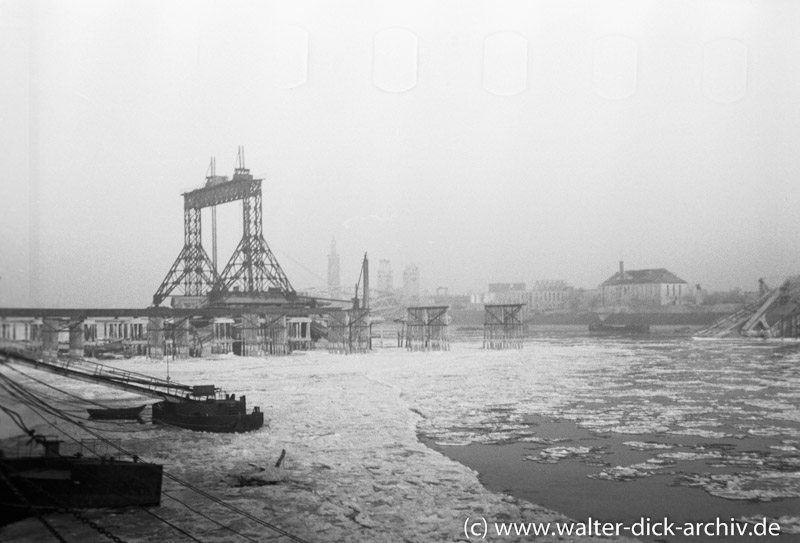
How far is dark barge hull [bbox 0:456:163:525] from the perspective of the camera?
16.1ft

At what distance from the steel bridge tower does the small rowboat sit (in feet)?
10.2

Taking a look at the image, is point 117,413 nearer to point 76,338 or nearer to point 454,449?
point 76,338

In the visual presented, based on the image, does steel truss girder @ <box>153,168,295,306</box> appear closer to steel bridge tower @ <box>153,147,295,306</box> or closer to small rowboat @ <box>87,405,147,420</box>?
steel bridge tower @ <box>153,147,295,306</box>

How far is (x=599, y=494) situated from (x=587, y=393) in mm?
6125

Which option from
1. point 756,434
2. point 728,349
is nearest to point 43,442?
point 756,434

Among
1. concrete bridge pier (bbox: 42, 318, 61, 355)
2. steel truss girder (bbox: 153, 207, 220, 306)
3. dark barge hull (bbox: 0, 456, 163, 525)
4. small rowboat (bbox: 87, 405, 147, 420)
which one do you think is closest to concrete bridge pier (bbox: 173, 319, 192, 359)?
steel truss girder (bbox: 153, 207, 220, 306)

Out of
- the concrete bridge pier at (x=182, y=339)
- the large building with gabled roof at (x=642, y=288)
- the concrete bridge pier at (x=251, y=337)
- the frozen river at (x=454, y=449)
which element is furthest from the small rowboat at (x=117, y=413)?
the large building with gabled roof at (x=642, y=288)

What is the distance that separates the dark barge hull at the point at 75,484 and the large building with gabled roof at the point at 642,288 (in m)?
17.4

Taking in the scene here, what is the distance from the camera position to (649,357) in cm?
1886

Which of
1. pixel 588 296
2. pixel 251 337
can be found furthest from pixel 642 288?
pixel 251 337

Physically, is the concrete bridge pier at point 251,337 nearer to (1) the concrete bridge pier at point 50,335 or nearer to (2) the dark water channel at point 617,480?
(1) the concrete bridge pier at point 50,335

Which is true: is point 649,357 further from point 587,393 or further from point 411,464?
point 411,464

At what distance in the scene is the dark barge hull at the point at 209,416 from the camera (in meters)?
7.96

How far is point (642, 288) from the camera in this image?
2377 centimetres
